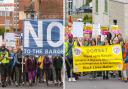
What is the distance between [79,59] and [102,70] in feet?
3.57

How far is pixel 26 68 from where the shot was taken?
23156 mm

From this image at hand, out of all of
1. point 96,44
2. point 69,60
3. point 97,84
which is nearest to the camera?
point 97,84

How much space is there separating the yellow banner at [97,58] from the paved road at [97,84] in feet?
1.83

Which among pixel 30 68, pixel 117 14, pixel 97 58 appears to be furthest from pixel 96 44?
pixel 117 14

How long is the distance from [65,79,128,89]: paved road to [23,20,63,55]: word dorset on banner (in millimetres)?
3926

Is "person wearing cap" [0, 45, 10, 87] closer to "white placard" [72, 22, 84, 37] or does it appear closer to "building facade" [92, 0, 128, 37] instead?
"white placard" [72, 22, 84, 37]

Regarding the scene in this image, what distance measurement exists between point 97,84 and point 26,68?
300cm

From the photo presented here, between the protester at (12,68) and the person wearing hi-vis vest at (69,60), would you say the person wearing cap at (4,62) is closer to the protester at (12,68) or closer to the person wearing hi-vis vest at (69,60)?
the protester at (12,68)

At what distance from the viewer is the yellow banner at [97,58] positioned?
2423 centimetres

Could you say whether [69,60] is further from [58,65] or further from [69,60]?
[58,65]

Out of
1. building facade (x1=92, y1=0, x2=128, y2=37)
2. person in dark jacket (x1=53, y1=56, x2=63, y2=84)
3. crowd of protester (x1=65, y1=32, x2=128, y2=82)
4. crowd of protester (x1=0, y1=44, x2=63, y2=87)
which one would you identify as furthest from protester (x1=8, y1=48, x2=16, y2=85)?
building facade (x1=92, y1=0, x2=128, y2=37)

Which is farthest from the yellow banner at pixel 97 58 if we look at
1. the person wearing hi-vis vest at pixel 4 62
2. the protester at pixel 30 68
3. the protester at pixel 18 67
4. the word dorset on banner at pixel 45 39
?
the word dorset on banner at pixel 45 39

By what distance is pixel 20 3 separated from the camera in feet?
411

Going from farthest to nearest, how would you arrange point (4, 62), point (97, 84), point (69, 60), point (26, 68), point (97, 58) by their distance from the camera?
1. point (69, 60)
2. point (97, 58)
3. point (26, 68)
4. point (4, 62)
5. point (97, 84)
